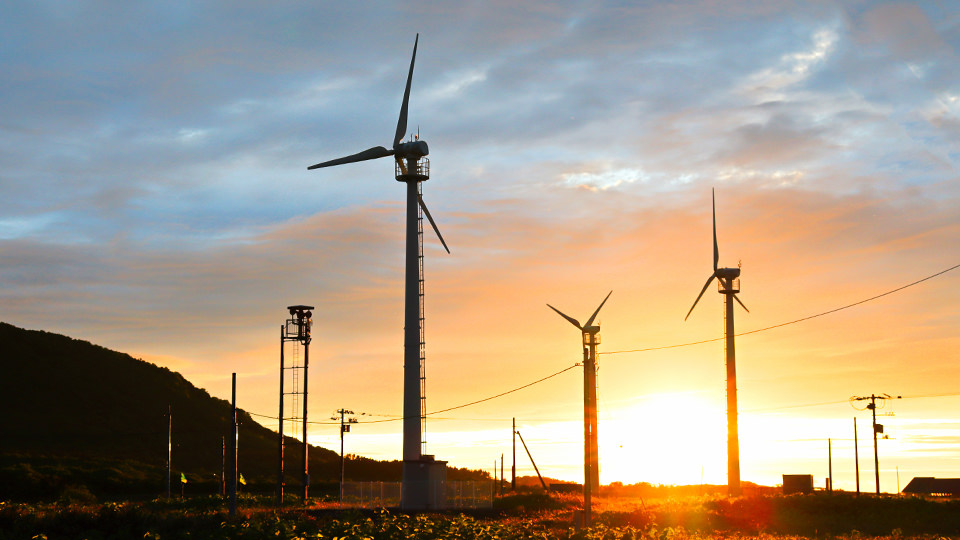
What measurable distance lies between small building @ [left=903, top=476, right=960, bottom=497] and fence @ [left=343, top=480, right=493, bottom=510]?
261 feet

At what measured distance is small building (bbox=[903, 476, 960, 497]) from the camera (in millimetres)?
134500

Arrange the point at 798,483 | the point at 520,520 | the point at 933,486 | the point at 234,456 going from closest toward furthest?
1. the point at 234,456
2. the point at 520,520
3. the point at 798,483
4. the point at 933,486

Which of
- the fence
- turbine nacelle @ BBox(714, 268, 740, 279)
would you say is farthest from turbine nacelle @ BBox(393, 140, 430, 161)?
turbine nacelle @ BBox(714, 268, 740, 279)

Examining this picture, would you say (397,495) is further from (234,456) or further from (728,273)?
(728,273)

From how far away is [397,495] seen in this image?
269 ft

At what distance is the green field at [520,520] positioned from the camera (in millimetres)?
39031

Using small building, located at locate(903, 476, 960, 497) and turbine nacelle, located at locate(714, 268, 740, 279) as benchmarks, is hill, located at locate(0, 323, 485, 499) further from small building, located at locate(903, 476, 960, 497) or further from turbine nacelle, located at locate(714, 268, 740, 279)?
small building, located at locate(903, 476, 960, 497)

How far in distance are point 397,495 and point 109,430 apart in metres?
75.9

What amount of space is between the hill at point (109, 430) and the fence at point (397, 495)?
33087 millimetres

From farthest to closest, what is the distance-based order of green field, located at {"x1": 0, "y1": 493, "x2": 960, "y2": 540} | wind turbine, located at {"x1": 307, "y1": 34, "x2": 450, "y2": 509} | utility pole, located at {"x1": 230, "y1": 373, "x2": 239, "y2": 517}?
wind turbine, located at {"x1": 307, "y1": 34, "x2": 450, "y2": 509}, utility pole, located at {"x1": 230, "y1": 373, "x2": 239, "y2": 517}, green field, located at {"x1": 0, "y1": 493, "x2": 960, "y2": 540}

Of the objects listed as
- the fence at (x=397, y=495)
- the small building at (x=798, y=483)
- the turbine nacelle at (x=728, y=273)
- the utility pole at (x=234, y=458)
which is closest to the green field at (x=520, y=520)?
the utility pole at (x=234, y=458)

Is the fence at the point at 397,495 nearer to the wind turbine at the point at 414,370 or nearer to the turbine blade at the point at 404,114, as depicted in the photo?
the wind turbine at the point at 414,370

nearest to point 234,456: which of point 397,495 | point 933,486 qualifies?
point 397,495

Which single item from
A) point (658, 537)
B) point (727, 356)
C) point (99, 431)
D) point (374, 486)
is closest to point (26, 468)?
point (99, 431)
